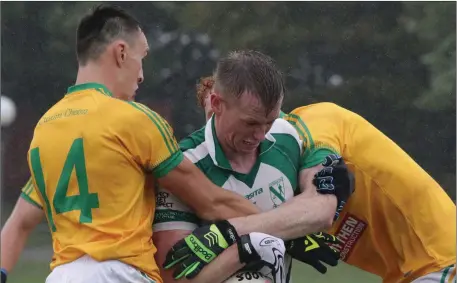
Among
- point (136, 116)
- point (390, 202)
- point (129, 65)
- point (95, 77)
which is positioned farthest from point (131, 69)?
point (390, 202)

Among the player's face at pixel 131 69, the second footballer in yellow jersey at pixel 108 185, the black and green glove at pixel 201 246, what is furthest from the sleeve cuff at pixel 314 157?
the player's face at pixel 131 69

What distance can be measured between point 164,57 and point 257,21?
Result: 1420mm

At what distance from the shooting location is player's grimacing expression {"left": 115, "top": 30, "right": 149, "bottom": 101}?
2.83m

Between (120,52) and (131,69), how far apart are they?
2.6 inches

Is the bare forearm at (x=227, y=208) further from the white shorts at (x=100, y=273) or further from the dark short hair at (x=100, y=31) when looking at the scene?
the dark short hair at (x=100, y=31)

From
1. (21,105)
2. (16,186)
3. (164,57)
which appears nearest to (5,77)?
(21,105)

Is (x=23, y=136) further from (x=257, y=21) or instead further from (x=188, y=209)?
(x=188, y=209)

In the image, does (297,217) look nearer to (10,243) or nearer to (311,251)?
(311,251)

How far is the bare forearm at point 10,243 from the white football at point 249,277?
1373 millimetres

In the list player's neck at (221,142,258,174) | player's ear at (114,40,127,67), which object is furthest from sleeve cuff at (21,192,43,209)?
player's neck at (221,142,258,174)

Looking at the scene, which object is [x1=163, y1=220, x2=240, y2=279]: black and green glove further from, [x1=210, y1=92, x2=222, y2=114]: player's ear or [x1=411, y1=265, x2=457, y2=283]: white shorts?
[x1=411, y1=265, x2=457, y2=283]: white shorts

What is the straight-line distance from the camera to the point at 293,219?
265cm

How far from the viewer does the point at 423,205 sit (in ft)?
10.3

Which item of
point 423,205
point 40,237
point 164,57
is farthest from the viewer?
point 164,57
